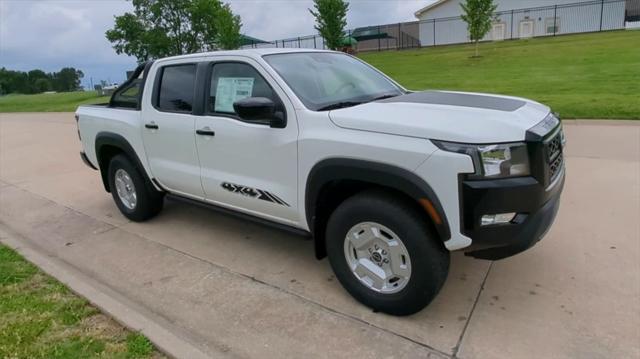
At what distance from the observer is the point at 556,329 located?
2969 mm

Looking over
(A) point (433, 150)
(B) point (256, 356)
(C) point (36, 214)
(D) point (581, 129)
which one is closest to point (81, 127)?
(C) point (36, 214)

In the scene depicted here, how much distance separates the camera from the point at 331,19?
21500mm

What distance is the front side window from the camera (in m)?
3.74

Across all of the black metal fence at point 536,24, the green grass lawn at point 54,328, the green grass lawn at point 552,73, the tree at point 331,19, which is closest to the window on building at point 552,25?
the black metal fence at point 536,24

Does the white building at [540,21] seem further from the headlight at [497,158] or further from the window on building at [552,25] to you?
the headlight at [497,158]

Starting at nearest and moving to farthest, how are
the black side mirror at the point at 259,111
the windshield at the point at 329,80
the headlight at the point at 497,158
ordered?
the headlight at the point at 497,158 → the black side mirror at the point at 259,111 → the windshield at the point at 329,80

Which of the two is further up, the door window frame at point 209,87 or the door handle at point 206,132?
the door window frame at point 209,87

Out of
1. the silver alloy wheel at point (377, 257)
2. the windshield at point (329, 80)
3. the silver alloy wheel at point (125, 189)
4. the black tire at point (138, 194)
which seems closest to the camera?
the silver alloy wheel at point (377, 257)

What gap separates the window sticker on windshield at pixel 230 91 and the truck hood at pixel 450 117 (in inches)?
36.9

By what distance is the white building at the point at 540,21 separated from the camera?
33656 mm

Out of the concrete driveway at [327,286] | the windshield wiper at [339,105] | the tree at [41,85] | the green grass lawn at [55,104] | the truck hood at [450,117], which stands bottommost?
the concrete driveway at [327,286]

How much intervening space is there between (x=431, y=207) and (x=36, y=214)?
546cm

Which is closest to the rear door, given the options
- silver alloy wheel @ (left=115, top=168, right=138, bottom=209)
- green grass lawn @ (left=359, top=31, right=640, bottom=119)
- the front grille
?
silver alloy wheel @ (left=115, top=168, right=138, bottom=209)

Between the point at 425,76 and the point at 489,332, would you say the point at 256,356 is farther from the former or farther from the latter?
the point at 425,76
